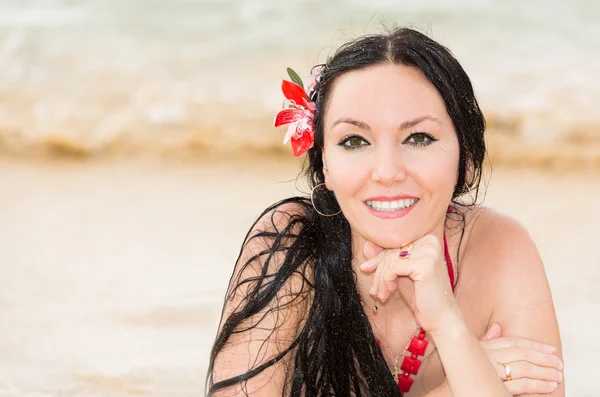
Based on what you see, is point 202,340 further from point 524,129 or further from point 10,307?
point 524,129

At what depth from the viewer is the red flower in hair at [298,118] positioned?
8.94ft

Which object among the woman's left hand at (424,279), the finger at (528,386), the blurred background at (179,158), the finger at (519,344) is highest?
the blurred background at (179,158)

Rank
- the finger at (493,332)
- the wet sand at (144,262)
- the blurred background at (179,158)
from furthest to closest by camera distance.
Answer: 1. the blurred background at (179,158)
2. the wet sand at (144,262)
3. the finger at (493,332)

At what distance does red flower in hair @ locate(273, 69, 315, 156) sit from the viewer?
2.72m

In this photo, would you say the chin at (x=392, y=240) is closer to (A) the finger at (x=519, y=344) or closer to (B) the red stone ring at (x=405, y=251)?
(B) the red stone ring at (x=405, y=251)

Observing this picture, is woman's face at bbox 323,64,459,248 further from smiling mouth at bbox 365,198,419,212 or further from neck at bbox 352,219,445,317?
neck at bbox 352,219,445,317

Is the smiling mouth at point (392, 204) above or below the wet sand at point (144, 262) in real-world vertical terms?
below

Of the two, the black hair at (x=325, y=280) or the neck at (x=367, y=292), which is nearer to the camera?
the black hair at (x=325, y=280)

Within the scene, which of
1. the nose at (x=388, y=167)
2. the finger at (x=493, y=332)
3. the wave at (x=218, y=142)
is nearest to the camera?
the nose at (x=388, y=167)

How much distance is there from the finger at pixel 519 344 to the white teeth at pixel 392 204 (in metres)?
0.45

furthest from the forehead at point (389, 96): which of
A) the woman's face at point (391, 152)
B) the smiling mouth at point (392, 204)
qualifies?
the smiling mouth at point (392, 204)

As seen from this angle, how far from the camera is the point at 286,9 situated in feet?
27.1

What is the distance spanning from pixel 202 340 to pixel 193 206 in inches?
62.9

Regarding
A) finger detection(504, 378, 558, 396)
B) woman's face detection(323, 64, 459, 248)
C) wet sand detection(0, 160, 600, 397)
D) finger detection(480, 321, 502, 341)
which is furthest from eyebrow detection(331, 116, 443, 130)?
wet sand detection(0, 160, 600, 397)
